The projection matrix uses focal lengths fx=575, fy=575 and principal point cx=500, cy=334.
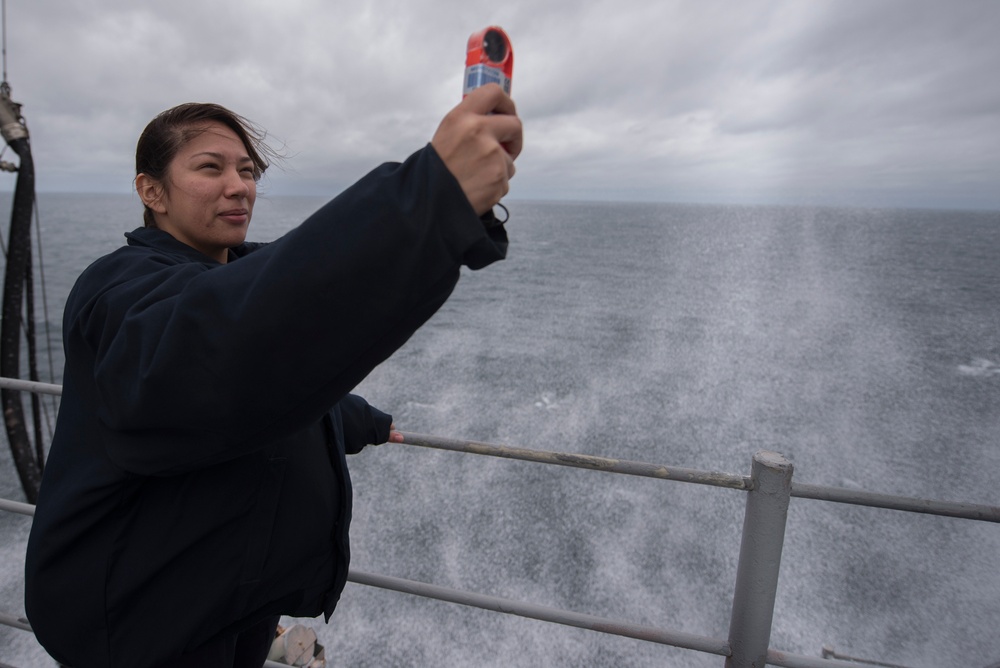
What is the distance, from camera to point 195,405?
0.59 m

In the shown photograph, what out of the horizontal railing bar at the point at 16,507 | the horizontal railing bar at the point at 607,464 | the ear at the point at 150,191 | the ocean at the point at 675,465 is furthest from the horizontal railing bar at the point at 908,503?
the horizontal railing bar at the point at 16,507

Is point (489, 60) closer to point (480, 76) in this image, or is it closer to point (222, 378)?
point (480, 76)

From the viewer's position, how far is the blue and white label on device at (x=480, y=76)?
0.62m

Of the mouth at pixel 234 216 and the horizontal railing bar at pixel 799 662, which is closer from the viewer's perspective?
the mouth at pixel 234 216

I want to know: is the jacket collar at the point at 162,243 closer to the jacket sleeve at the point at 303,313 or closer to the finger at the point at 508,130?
the jacket sleeve at the point at 303,313

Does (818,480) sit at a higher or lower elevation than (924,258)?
lower

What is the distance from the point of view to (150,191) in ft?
3.32

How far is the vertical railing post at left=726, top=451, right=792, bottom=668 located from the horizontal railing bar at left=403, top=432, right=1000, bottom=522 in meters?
0.04

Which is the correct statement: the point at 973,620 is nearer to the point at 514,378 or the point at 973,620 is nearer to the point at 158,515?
the point at 514,378

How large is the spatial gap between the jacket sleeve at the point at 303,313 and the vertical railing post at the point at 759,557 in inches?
47.0

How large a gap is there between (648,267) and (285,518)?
22.8 metres

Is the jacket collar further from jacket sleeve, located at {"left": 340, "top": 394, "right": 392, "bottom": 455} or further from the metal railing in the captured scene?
the metal railing

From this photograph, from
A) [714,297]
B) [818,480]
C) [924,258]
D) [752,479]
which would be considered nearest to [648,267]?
[714,297]

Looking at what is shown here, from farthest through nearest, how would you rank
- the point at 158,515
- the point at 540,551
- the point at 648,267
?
the point at 648,267, the point at 540,551, the point at 158,515
